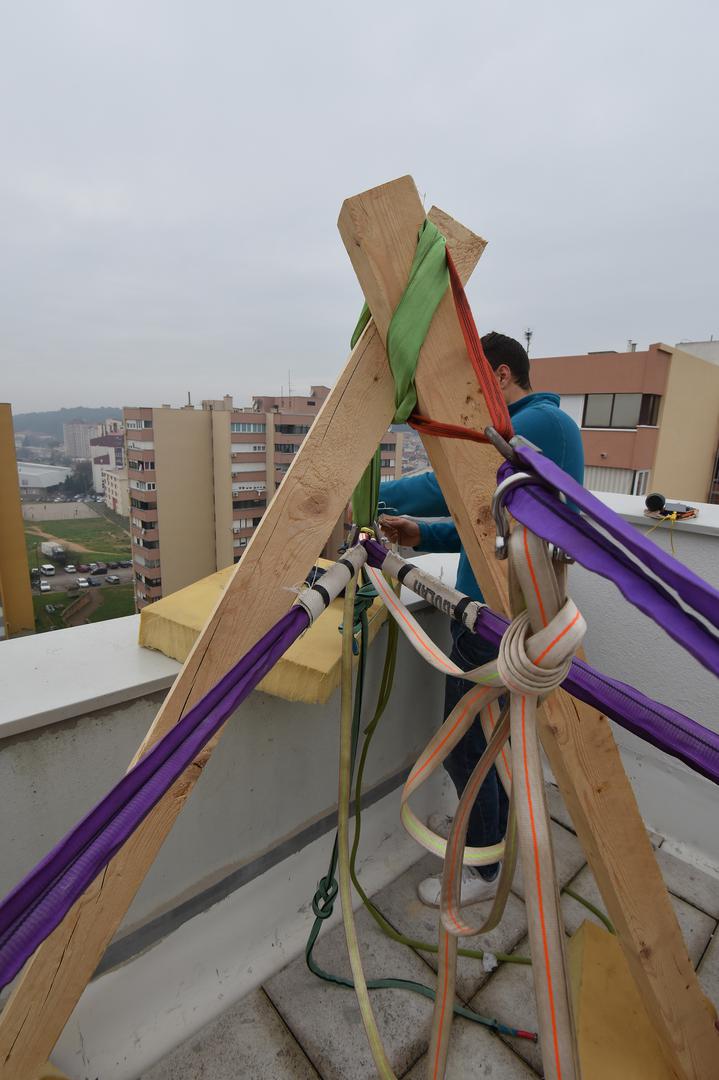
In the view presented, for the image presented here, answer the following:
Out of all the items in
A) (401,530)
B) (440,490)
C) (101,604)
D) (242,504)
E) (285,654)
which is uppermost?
(440,490)

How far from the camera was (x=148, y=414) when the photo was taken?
13.8 m

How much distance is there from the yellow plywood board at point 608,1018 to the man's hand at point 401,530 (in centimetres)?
114

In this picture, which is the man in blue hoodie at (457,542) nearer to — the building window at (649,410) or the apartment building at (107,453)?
the apartment building at (107,453)

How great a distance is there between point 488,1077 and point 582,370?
1701 cm

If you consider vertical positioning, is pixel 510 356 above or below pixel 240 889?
above

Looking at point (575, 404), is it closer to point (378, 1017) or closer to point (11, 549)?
point (11, 549)

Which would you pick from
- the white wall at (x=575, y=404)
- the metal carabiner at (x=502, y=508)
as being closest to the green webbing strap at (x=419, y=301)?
the metal carabiner at (x=502, y=508)

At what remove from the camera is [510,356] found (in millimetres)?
1643

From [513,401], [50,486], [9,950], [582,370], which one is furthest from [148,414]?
[9,950]

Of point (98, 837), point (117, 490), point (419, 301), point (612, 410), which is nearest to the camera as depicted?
point (98, 837)

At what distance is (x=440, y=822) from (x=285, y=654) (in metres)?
1.20

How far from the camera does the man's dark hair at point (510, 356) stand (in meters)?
1.63

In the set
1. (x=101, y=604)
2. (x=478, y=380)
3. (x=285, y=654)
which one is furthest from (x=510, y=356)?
(x=101, y=604)

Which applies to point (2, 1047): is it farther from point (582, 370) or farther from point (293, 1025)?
point (582, 370)
